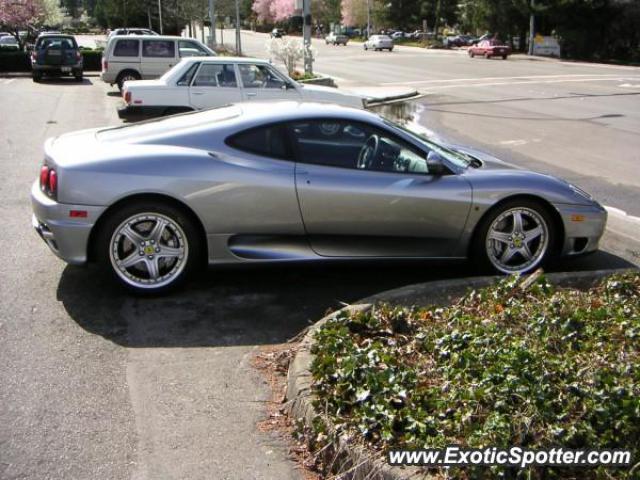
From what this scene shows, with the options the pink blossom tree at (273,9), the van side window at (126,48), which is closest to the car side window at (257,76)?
the van side window at (126,48)

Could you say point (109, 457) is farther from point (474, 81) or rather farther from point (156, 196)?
point (474, 81)

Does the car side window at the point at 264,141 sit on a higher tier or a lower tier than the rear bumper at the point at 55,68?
lower

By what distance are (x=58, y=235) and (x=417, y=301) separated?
2.57 meters

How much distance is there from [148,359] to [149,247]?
1149mm

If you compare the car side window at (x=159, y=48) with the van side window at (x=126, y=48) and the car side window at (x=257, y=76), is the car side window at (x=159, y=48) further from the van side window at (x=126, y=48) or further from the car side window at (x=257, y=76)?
the car side window at (x=257, y=76)

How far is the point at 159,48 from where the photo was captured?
23.5 m

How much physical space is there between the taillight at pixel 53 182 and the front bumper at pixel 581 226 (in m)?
3.79

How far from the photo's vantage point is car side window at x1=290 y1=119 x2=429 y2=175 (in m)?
6.01

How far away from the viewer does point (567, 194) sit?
6.24 metres

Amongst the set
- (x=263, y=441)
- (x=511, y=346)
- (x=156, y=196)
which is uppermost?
(x=156, y=196)

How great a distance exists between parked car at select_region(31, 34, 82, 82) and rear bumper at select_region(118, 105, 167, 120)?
598 inches

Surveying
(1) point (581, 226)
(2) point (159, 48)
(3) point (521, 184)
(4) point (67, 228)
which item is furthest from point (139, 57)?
(1) point (581, 226)

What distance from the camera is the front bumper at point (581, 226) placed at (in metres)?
6.24

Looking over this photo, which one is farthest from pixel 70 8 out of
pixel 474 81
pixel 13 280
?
pixel 13 280
